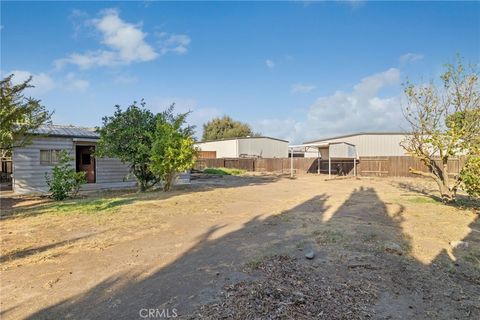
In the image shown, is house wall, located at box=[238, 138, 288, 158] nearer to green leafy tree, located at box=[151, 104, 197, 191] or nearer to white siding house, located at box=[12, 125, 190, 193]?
white siding house, located at box=[12, 125, 190, 193]

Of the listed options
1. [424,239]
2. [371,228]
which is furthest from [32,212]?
[424,239]

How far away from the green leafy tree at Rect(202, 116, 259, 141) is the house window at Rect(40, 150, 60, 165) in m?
43.4

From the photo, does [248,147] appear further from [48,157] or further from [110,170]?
[48,157]

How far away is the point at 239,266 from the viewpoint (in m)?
4.23

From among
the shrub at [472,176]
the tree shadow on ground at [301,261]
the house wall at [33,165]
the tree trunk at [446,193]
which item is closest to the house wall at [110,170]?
the house wall at [33,165]

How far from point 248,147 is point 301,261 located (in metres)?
33.9

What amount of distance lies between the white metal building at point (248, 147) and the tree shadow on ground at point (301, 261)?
30706 mm

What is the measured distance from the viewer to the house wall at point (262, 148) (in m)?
37.7

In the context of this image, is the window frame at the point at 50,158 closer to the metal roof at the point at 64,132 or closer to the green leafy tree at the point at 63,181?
the metal roof at the point at 64,132

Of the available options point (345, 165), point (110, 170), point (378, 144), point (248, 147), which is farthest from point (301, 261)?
point (248, 147)

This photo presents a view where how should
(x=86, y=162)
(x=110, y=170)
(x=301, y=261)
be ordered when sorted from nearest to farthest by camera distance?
(x=301, y=261), (x=86, y=162), (x=110, y=170)

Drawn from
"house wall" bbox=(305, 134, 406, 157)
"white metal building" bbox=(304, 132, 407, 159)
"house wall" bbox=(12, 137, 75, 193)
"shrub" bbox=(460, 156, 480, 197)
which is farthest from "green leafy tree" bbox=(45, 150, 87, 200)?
"house wall" bbox=(305, 134, 406, 157)

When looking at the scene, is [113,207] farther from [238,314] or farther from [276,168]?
[276,168]

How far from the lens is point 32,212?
8422mm
